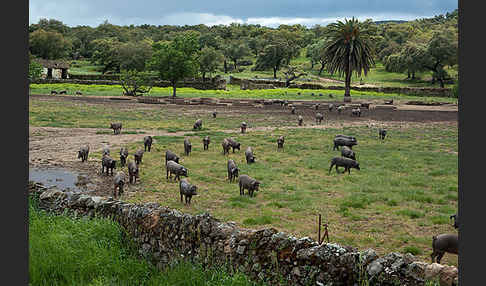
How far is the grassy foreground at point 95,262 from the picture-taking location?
19.2 ft

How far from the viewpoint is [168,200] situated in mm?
13219

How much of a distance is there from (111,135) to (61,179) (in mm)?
11278

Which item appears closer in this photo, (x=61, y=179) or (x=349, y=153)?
(x=61, y=179)

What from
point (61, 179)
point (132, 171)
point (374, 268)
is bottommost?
point (61, 179)

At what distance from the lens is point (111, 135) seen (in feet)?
87.3

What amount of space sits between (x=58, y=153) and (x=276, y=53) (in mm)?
87303

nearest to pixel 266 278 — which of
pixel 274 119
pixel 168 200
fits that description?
pixel 168 200

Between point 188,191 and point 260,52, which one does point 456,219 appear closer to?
point 188,191

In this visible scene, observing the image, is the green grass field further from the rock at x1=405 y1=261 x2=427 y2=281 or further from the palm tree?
the palm tree

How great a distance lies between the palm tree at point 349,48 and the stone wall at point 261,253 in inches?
2070

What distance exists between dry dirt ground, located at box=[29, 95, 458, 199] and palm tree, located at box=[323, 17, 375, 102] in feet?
28.6

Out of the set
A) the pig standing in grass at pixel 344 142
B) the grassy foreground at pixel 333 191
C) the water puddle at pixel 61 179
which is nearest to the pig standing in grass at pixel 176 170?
the grassy foreground at pixel 333 191

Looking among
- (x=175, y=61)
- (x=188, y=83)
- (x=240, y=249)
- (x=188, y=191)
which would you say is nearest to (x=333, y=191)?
(x=188, y=191)

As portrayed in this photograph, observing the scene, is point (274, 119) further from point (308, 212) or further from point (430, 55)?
point (430, 55)
